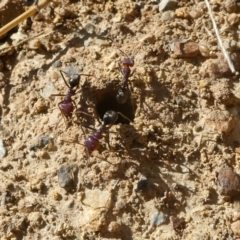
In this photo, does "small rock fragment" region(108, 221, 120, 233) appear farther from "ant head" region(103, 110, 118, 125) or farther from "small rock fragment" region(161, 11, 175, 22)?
"small rock fragment" region(161, 11, 175, 22)

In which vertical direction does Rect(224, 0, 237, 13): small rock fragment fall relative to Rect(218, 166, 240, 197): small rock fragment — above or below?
above

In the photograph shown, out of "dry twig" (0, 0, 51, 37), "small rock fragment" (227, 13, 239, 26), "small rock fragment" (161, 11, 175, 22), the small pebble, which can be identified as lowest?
the small pebble

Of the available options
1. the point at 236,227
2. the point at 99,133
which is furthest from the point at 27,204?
the point at 236,227

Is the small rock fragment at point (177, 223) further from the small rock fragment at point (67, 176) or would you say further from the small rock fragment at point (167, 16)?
the small rock fragment at point (167, 16)

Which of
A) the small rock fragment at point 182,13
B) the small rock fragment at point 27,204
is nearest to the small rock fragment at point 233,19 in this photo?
the small rock fragment at point 182,13

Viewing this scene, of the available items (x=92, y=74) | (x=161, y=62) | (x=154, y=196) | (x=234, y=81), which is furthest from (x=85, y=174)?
(x=234, y=81)

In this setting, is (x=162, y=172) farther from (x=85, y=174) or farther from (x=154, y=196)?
(x=85, y=174)

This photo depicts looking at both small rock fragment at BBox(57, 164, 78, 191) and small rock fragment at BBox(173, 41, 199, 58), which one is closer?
small rock fragment at BBox(57, 164, 78, 191)

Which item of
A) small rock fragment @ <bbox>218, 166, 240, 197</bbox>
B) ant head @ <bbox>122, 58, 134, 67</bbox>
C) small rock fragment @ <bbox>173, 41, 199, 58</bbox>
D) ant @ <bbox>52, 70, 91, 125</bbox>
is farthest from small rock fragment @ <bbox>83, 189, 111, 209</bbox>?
small rock fragment @ <bbox>173, 41, 199, 58</bbox>
